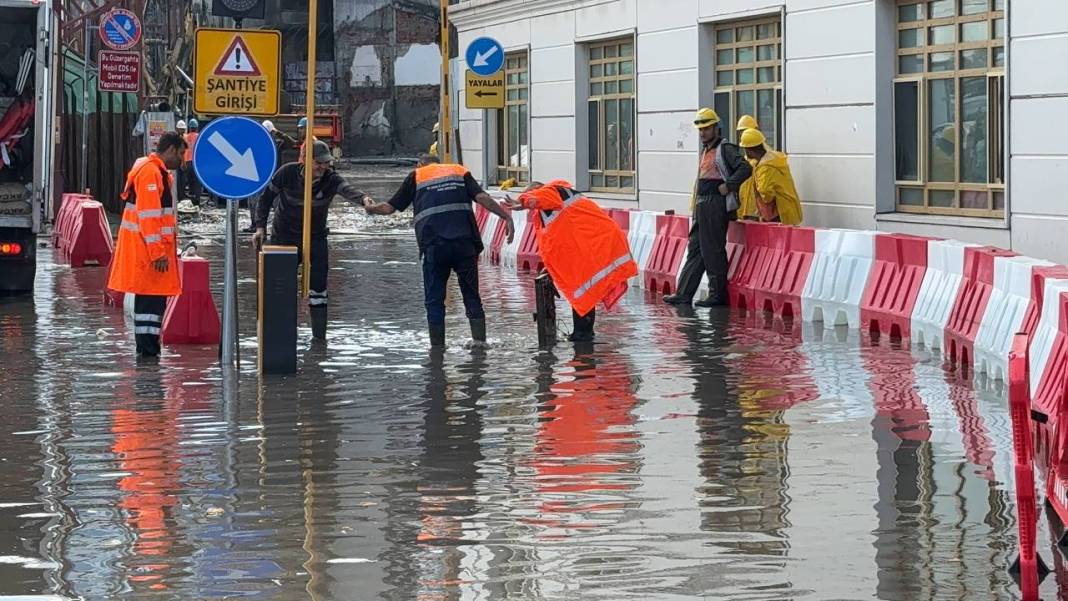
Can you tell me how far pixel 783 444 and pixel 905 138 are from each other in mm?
9693

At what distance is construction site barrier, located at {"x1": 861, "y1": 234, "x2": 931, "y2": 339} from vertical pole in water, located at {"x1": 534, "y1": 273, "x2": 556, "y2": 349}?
8.25 ft

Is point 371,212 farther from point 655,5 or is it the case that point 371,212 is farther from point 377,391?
point 655,5

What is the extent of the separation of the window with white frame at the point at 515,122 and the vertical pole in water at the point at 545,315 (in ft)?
47.9

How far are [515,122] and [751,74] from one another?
29.6 ft

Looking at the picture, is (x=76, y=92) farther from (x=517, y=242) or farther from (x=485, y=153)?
(x=517, y=242)

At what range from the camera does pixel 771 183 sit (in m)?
19.9

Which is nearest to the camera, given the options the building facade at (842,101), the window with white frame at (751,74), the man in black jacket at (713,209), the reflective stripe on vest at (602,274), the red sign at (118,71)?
the reflective stripe on vest at (602,274)

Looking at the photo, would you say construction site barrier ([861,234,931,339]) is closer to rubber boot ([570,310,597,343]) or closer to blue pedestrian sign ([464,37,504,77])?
rubber boot ([570,310,597,343])

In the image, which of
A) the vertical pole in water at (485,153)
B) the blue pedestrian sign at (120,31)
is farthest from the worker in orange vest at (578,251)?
the blue pedestrian sign at (120,31)

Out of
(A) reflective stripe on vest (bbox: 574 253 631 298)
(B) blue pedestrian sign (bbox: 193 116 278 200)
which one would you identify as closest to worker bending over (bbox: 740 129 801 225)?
(A) reflective stripe on vest (bbox: 574 253 631 298)

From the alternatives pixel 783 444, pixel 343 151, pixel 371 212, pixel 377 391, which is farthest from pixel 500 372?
pixel 343 151

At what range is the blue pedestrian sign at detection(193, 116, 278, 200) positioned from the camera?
1382 cm

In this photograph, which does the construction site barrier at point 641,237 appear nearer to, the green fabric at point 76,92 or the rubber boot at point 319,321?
the rubber boot at point 319,321

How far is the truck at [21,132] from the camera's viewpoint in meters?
20.5
